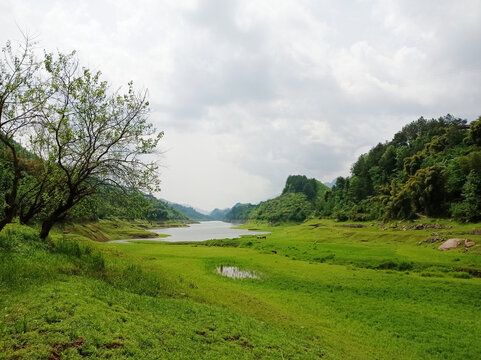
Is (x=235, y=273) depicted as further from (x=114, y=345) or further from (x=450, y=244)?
(x=450, y=244)

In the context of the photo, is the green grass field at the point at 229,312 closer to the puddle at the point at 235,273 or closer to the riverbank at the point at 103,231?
the puddle at the point at 235,273

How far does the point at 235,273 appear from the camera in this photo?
117 feet

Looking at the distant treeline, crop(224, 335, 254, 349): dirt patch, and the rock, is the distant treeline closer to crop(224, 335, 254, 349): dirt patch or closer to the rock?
the rock

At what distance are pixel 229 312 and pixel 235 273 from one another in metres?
19.3

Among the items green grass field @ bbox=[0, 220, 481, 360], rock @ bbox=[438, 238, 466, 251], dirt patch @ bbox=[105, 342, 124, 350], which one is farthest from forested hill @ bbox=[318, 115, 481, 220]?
dirt patch @ bbox=[105, 342, 124, 350]

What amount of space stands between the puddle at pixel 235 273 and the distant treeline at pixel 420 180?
195 feet

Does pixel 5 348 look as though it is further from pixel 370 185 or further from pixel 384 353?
pixel 370 185

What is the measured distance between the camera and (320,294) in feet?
86.2

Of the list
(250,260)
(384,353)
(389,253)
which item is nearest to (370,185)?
(389,253)

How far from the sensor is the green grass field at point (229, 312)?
32.3 ft

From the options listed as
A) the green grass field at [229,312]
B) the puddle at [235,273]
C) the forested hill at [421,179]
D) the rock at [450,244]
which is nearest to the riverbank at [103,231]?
the puddle at [235,273]

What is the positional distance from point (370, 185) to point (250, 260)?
117 m

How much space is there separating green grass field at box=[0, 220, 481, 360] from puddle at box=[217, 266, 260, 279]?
1.23 meters

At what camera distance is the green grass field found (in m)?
9.84
